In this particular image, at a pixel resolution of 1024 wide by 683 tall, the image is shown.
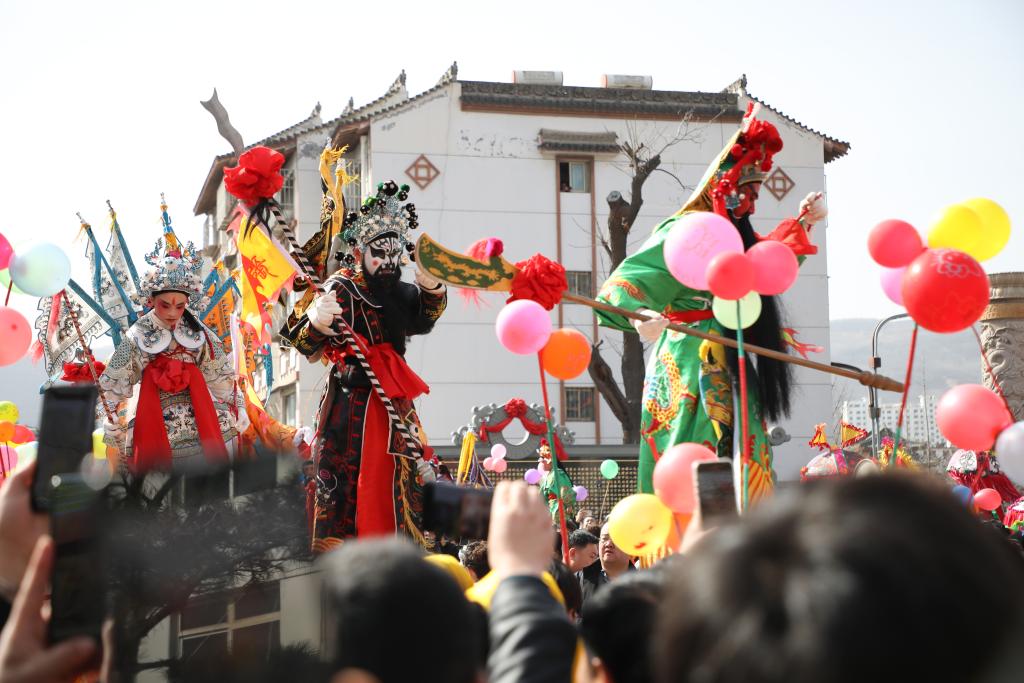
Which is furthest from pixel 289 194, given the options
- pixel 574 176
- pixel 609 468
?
pixel 609 468

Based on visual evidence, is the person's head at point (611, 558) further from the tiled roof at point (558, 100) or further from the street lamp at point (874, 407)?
the tiled roof at point (558, 100)

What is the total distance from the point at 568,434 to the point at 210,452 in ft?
50.6

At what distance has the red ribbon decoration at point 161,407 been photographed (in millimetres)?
6395

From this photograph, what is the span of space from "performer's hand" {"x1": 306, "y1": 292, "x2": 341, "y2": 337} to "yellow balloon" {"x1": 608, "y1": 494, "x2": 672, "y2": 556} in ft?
8.72

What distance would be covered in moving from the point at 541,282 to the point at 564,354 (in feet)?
1.29

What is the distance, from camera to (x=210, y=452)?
6348 millimetres

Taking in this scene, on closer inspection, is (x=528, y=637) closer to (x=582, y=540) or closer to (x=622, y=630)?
(x=622, y=630)

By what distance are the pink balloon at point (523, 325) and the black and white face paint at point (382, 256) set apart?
4.62ft

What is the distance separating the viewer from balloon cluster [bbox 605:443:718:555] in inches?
130

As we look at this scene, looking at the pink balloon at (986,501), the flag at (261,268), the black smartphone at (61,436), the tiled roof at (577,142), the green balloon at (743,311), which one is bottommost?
the pink balloon at (986,501)

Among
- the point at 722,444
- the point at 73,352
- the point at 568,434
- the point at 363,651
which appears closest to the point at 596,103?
the point at 568,434

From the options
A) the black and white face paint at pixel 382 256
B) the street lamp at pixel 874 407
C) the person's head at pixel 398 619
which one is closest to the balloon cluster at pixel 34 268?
the black and white face paint at pixel 382 256

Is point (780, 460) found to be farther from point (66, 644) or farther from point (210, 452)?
point (66, 644)

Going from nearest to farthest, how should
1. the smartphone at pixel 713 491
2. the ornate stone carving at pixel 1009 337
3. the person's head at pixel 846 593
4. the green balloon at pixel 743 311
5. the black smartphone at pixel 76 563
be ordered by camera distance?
the person's head at pixel 846 593
the black smartphone at pixel 76 563
the smartphone at pixel 713 491
the green balloon at pixel 743 311
the ornate stone carving at pixel 1009 337
